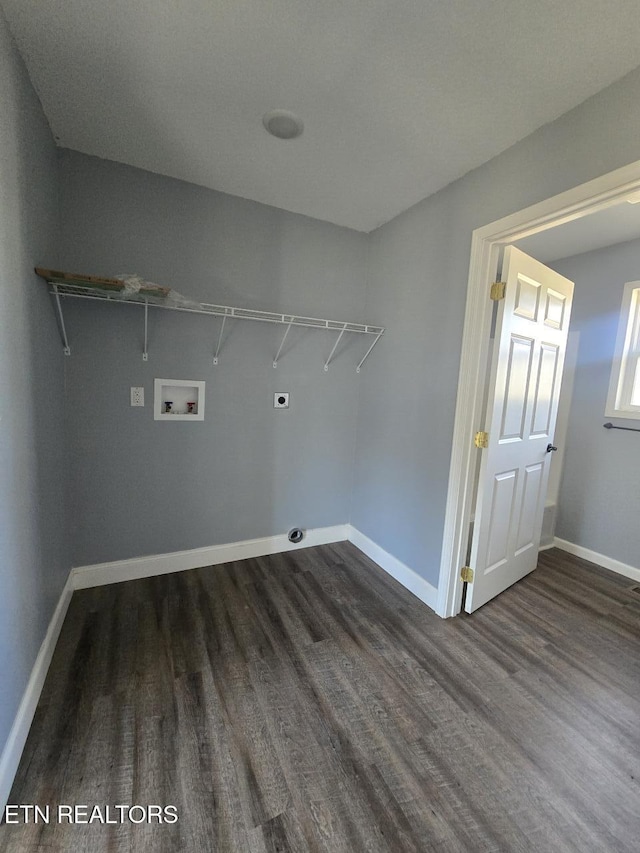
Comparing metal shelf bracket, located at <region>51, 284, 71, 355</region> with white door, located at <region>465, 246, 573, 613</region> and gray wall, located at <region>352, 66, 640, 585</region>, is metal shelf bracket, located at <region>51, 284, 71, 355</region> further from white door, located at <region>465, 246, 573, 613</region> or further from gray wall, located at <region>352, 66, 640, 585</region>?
white door, located at <region>465, 246, 573, 613</region>

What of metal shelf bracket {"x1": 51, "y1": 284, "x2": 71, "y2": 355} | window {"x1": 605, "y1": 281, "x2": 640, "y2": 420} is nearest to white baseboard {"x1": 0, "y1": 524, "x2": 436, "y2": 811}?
metal shelf bracket {"x1": 51, "y1": 284, "x2": 71, "y2": 355}

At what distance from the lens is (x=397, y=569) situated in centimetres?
244

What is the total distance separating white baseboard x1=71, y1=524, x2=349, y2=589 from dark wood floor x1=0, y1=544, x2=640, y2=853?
0.09 metres

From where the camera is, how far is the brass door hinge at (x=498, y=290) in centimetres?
185

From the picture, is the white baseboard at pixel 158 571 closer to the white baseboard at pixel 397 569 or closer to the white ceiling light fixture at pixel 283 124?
the white baseboard at pixel 397 569

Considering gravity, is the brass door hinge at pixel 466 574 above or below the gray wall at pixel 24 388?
below

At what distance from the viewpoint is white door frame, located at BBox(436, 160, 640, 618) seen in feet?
5.36

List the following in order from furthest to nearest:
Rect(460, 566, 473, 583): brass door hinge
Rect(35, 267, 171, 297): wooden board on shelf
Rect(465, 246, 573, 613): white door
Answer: Rect(460, 566, 473, 583): brass door hinge → Rect(465, 246, 573, 613): white door → Rect(35, 267, 171, 297): wooden board on shelf

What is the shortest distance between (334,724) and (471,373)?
1.73 metres

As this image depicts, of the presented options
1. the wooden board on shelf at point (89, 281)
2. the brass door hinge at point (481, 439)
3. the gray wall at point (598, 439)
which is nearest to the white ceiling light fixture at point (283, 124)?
the wooden board on shelf at point (89, 281)

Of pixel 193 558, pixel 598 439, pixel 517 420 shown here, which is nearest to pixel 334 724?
pixel 193 558

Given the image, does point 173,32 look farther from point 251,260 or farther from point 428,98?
point 251,260

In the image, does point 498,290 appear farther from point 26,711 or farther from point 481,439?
point 26,711

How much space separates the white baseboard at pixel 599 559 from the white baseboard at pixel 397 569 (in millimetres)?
1738
